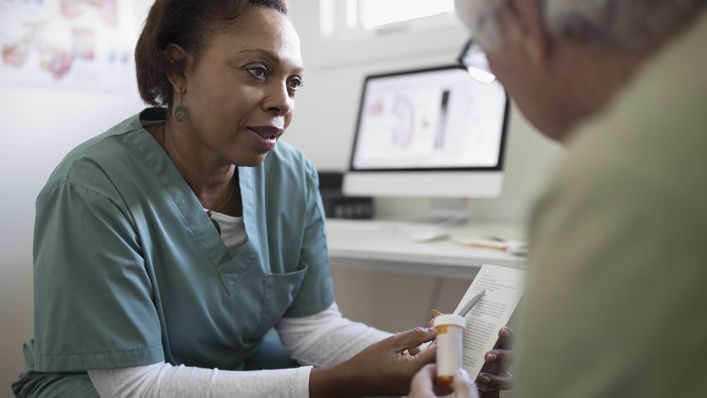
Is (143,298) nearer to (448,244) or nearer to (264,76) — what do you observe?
(264,76)

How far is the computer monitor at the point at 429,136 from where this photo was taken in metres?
1.56

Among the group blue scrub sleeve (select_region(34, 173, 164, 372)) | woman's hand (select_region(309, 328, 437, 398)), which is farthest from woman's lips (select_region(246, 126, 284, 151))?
woman's hand (select_region(309, 328, 437, 398))

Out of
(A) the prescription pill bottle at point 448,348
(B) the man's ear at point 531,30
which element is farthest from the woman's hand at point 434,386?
(B) the man's ear at point 531,30

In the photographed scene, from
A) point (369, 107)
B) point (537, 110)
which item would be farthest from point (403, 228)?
point (537, 110)

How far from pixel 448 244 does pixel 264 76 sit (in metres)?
0.61

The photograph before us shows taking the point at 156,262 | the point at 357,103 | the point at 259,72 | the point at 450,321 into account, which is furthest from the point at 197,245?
the point at 357,103

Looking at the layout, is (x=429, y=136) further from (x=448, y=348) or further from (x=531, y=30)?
(x=531, y=30)

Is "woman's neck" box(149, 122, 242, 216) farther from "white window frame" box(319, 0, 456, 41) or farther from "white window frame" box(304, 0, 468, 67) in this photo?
"white window frame" box(319, 0, 456, 41)

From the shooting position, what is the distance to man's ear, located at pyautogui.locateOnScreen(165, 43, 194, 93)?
0.96 metres

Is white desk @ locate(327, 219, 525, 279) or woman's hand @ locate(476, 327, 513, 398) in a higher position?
white desk @ locate(327, 219, 525, 279)

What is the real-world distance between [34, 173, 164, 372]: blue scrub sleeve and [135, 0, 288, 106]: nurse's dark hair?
9.9 inches

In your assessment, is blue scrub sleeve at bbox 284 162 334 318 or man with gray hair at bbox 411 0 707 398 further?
blue scrub sleeve at bbox 284 162 334 318

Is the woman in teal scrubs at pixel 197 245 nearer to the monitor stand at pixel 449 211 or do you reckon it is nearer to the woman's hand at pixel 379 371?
the woman's hand at pixel 379 371

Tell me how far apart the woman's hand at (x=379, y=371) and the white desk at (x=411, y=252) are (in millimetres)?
361
